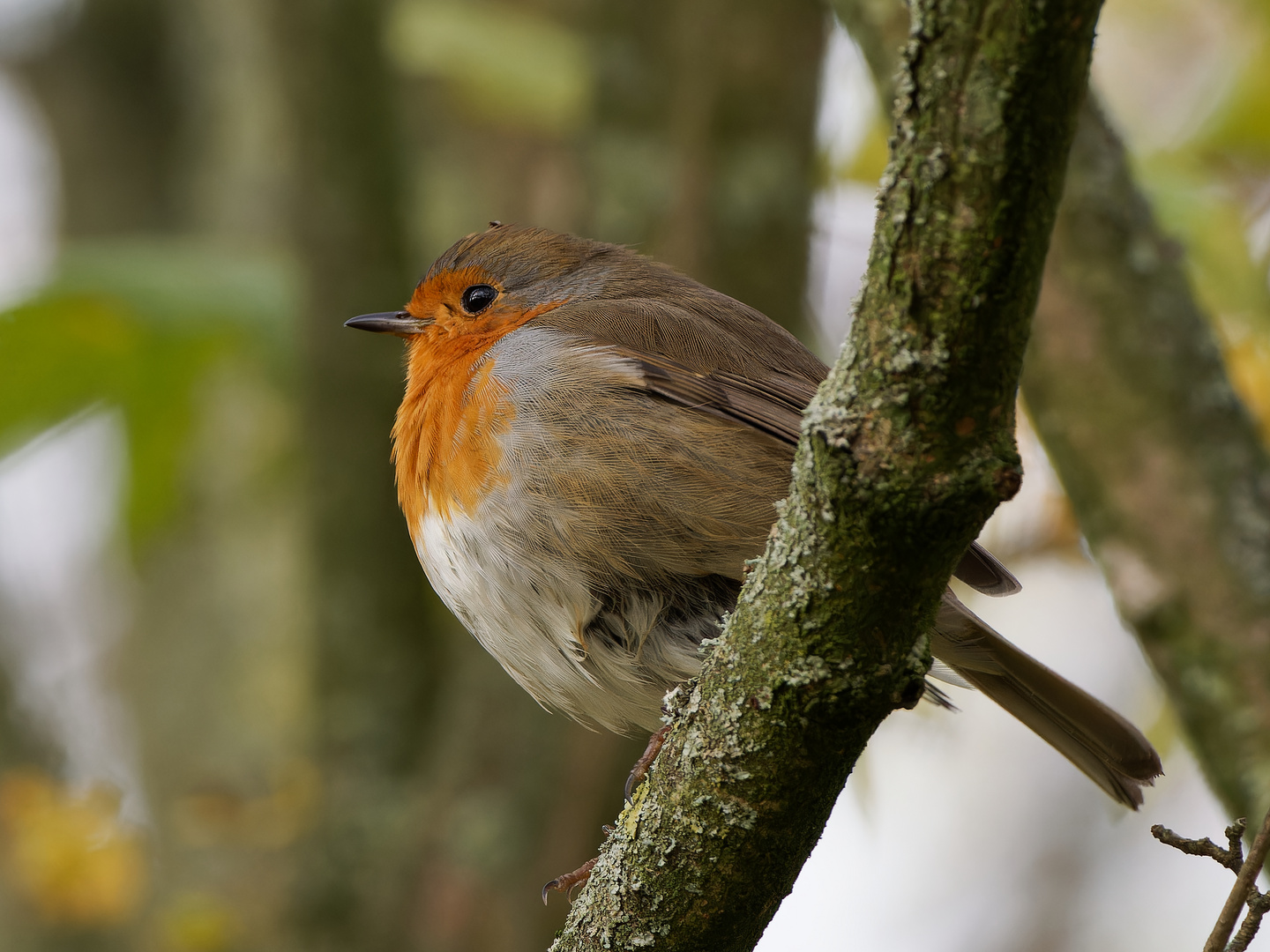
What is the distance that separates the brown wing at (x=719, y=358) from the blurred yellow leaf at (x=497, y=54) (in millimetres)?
1027

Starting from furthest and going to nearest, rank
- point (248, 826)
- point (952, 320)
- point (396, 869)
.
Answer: point (248, 826) → point (396, 869) → point (952, 320)

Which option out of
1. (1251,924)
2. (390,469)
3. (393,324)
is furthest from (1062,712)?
(390,469)

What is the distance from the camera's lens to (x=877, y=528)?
155 centimetres

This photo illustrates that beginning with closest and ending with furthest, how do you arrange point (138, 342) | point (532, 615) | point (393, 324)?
point (532, 615) < point (138, 342) < point (393, 324)

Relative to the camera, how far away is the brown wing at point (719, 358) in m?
2.68

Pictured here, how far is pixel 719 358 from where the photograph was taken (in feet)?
9.55

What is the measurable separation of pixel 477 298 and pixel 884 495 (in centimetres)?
211

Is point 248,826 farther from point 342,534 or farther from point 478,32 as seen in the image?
point 478,32

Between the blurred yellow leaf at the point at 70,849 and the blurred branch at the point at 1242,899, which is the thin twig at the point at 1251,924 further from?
the blurred yellow leaf at the point at 70,849

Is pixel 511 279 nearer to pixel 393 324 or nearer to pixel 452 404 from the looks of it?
pixel 393 324

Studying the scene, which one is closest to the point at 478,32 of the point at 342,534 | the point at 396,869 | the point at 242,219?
the point at 342,534

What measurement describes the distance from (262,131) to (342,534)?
3062 millimetres

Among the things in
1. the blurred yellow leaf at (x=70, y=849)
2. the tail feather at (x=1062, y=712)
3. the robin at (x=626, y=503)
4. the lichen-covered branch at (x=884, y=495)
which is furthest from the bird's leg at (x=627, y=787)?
the blurred yellow leaf at (x=70, y=849)

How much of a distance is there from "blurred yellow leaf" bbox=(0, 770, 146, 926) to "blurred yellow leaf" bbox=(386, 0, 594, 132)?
267 centimetres
